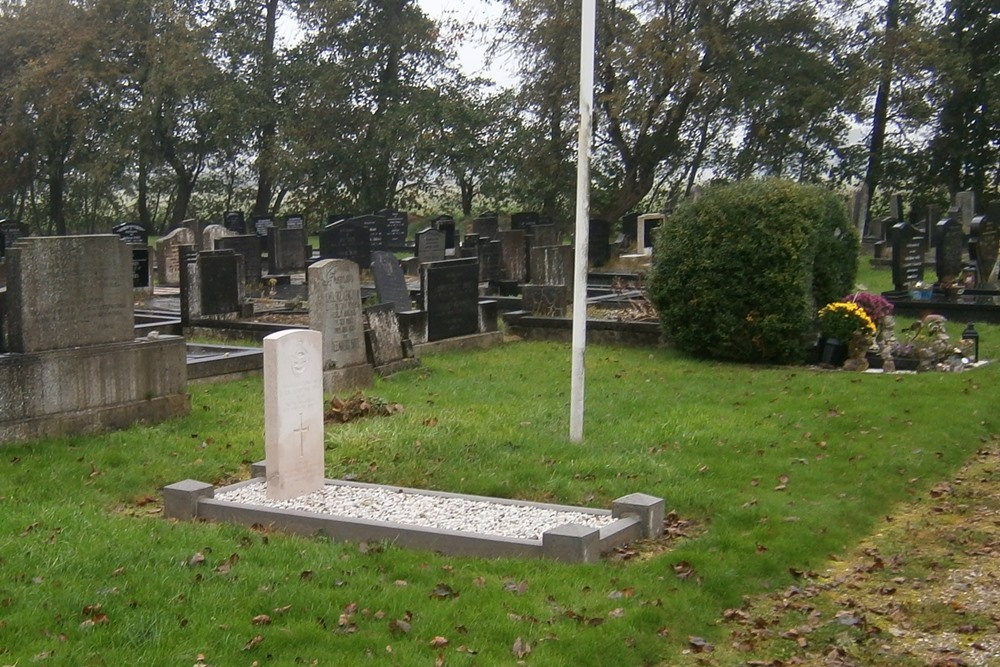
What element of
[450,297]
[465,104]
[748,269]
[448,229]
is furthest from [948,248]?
[465,104]

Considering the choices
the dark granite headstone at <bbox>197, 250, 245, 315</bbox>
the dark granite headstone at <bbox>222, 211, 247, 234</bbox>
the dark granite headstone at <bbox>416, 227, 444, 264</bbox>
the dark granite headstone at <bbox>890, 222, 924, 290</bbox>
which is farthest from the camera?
the dark granite headstone at <bbox>222, 211, 247, 234</bbox>

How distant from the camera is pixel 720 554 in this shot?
24.3 feet

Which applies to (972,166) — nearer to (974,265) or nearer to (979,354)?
(974,265)

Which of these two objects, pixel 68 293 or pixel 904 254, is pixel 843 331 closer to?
pixel 904 254

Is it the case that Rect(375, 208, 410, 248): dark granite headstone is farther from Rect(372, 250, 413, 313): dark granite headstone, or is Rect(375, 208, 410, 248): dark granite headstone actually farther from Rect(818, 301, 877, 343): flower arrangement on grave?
Rect(818, 301, 877, 343): flower arrangement on grave

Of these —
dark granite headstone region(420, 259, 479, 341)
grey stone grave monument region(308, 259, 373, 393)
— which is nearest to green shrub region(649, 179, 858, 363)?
dark granite headstone region(420, 259, 479, 341)

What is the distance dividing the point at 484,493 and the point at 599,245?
20.0 meters

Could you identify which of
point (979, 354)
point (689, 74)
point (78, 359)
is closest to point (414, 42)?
point (689, 74)

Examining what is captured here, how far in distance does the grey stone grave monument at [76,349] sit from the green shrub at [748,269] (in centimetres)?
672

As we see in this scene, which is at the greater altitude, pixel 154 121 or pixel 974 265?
pixel 154 121

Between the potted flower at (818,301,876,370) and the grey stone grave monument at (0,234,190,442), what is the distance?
7.68 meters

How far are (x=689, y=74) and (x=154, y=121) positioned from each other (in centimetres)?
1810

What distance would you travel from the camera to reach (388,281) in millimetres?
17922

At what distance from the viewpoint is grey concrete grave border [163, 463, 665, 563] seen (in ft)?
23.3
